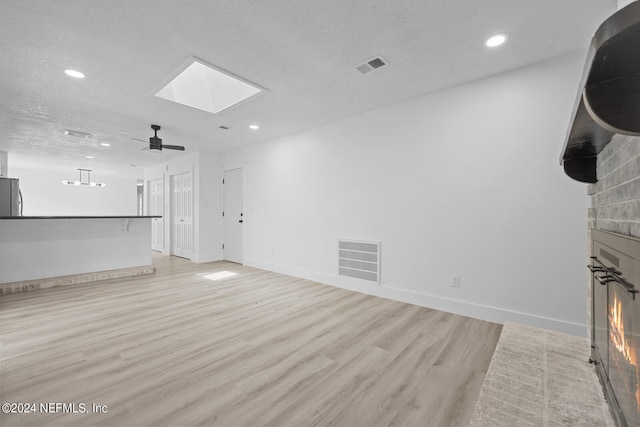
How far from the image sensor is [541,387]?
1364 millimetres

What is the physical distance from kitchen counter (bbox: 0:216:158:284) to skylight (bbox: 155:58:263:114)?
2711mm

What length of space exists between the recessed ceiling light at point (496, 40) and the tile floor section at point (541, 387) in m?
2.31

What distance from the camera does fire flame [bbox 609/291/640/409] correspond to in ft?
2.83

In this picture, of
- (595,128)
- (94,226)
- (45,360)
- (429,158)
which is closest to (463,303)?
(429,158)

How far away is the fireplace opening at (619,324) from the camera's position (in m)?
0.86

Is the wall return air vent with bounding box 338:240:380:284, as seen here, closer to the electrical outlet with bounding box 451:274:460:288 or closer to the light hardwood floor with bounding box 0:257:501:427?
the light hardwood floor with bounding box 0:257:501:427

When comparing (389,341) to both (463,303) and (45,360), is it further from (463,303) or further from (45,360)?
(45,360)

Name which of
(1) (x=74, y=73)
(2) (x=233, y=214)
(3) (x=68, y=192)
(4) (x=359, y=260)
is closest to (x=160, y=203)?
(2) (x=233, y=214)

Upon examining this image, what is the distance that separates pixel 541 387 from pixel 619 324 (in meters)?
0.57

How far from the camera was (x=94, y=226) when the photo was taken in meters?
4.64

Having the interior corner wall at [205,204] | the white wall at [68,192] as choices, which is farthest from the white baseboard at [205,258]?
the white wall at [68,192]

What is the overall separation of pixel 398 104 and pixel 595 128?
8.74 feet

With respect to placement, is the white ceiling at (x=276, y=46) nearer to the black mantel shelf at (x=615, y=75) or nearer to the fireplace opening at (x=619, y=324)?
the black mantel shelf at (x=615, y=75)

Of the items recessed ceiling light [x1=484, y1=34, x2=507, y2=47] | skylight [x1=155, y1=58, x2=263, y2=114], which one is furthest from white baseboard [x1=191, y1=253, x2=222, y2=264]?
recessed ceiling light [x1=484, y1=34, x2=507, y2=47]
